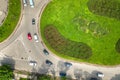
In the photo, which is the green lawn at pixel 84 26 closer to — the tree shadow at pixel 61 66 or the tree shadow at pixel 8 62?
the tree shadow at pixel 61 66

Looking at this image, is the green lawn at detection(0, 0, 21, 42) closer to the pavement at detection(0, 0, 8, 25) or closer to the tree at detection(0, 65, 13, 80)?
the pavement at detection(0, 0, 8, 25)

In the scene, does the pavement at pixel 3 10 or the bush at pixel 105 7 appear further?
the pavement at pixel 3 10

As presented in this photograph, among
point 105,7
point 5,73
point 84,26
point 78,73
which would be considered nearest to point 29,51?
point 5,73

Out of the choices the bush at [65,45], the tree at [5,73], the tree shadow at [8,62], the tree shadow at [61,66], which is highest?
the bush at [65,45]

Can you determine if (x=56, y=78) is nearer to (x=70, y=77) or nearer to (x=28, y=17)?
(x=70, y=77)

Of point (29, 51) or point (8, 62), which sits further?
point (8, 62)

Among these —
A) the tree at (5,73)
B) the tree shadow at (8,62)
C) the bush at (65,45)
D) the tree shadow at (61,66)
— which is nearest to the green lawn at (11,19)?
the tree shadow at (8,62)

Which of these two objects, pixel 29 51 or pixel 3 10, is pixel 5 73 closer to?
pixel 29 51

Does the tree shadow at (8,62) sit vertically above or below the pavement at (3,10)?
below
